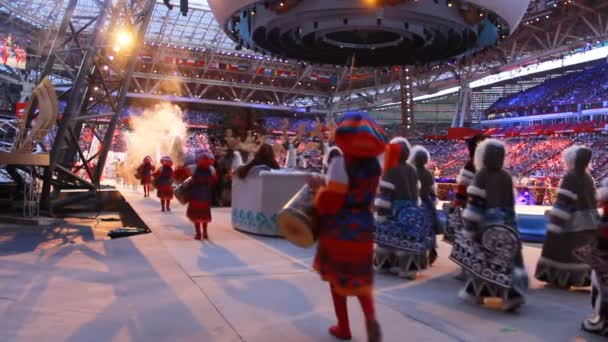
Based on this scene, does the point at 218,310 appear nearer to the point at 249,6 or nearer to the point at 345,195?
the point at 345,195

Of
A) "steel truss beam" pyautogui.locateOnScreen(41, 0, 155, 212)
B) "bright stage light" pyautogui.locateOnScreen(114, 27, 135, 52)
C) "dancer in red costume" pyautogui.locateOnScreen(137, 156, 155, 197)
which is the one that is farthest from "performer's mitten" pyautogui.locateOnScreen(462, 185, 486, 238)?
"dancer in red costume" pyautogui.locateOnScreen(137, 156, 155, 197)

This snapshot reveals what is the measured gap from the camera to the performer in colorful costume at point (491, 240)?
13.1ft

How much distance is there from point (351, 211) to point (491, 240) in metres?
1.59

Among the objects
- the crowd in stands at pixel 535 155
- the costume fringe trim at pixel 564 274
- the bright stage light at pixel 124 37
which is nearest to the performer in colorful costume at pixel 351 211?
the costume fringe trim at pixel 564 274

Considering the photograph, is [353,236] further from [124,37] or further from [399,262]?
[124,37]

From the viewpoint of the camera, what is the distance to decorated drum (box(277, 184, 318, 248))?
307 cm

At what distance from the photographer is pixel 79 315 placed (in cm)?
368

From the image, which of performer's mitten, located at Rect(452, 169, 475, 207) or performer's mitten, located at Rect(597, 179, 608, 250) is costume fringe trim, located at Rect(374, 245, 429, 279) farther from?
performer's mitten, located at Rect(597, 179, 608, 250)

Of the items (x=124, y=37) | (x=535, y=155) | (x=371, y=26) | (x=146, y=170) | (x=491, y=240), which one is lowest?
(x=491, y=240)

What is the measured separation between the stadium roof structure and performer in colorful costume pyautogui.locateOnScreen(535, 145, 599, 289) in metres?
14.8

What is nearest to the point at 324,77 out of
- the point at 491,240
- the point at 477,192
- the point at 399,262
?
the point at 399,262

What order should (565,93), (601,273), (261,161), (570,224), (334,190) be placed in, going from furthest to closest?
(565,93), (261,161), (570,224), (601,273), (334,190)

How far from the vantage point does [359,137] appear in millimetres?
3041

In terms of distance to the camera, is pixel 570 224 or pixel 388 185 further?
pixel 388 185
